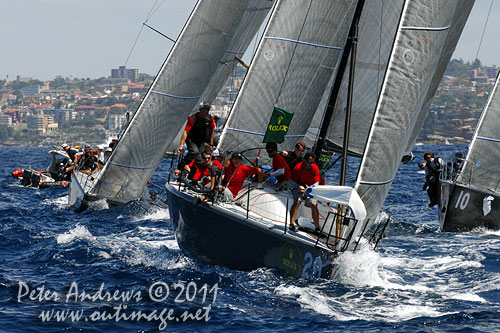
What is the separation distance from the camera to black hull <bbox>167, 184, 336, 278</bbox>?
10719 millimetres

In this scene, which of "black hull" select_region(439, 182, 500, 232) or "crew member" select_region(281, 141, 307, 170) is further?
"black hull" select_region(439, 182, 500, 232)

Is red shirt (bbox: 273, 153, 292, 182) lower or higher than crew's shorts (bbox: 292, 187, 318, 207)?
higher

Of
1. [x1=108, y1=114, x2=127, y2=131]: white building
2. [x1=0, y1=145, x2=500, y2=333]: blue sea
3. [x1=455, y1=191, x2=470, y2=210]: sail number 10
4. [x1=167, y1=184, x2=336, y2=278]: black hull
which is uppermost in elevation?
[x1=455, y1=191, x2=470, y2=210]: sail number 10

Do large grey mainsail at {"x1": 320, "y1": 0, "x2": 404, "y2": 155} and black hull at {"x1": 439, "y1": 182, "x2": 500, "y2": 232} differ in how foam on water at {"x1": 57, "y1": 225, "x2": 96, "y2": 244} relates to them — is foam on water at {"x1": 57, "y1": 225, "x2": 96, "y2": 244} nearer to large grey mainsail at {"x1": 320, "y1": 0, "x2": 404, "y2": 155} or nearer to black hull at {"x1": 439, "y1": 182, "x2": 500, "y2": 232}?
large grey mainsail at {"x1": 320, "y1": 0, "x2": 404, "y2": 155}

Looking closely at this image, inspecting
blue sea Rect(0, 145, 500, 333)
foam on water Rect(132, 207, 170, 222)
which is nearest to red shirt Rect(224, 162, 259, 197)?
blue sea Rect(0, 145, 500, 333)

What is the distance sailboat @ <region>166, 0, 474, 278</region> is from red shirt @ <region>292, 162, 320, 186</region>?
1.18ft

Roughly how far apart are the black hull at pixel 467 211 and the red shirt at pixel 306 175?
7053 mm

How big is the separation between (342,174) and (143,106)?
27.0ft

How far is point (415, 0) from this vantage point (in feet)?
35.9

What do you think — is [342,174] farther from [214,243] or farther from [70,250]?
[70,250]

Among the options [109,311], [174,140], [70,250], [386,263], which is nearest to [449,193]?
[386,263]

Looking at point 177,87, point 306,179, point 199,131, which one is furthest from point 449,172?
point 306,179

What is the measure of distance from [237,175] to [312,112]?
2.36 metres

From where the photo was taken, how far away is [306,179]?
11.5 meters
